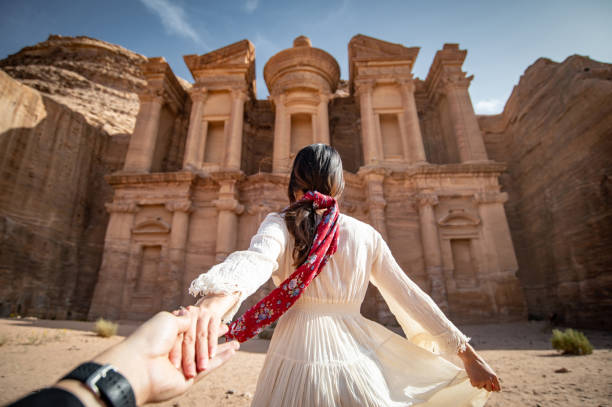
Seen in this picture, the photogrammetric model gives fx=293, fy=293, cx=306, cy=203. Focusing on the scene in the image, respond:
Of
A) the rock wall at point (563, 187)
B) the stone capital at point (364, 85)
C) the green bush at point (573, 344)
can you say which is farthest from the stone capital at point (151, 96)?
the rock wall at point (563, 187)

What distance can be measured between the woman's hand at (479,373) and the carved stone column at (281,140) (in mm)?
10902

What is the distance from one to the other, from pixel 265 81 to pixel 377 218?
9393 millimetres

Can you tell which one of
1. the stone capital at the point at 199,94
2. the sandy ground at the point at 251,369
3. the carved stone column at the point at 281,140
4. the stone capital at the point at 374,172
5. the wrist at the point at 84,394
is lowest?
the sandy ground at the point at 251,369

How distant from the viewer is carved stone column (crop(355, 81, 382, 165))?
12.8 metres

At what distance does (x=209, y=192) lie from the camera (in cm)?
1226

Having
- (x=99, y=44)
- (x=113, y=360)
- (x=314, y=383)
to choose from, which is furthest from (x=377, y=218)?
(x=99, y=44)

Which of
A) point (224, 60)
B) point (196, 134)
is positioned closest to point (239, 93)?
point (224, 60)

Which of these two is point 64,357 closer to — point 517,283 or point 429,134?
→ point 517,283

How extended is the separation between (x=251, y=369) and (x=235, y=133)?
1018 cm

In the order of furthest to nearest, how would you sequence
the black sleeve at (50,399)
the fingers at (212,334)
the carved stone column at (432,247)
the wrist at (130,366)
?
the carved stone column at (432,247)
the fingers at (212,334)
the wrist at (130,366)
the black sleeve at (50,399)

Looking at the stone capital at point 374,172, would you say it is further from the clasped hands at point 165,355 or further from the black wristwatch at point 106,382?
the black wristwatch at point 106,382

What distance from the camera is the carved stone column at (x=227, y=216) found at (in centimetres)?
1104

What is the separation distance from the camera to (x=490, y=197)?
465 inches

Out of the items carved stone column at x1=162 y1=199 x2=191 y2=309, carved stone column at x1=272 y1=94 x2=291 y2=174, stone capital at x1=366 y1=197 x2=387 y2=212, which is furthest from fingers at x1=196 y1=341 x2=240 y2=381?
carved stone column at x1=272 y1=94 x2=291 y2=174
